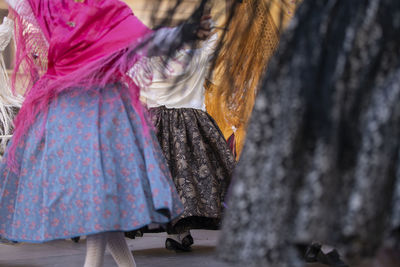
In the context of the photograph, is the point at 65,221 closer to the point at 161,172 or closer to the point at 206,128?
the point at 161,172

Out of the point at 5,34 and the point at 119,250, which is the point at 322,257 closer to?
the point at 119,250

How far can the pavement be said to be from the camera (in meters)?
3.51

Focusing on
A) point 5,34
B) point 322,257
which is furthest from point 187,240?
point 5,34

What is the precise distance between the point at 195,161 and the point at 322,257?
1.10 metres

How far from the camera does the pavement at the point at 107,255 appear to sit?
351cm

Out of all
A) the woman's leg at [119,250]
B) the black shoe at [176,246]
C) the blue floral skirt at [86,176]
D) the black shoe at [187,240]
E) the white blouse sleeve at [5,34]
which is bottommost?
the black shoe at [176,246]

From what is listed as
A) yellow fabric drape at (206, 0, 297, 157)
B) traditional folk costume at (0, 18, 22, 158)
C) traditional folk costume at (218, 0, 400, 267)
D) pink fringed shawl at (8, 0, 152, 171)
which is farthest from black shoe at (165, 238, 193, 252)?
traditional folk costume at (218, 0, 400, 267)

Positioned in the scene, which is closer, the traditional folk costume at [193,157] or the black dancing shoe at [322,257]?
the black dancing shoe at [322,257]

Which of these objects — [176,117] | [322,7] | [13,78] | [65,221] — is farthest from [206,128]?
[322,7]

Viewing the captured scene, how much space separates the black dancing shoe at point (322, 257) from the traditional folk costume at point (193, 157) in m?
0.77

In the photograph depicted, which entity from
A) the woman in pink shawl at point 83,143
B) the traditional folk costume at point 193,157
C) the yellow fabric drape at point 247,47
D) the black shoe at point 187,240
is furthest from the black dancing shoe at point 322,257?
the yellow fabric drape at point 247,47

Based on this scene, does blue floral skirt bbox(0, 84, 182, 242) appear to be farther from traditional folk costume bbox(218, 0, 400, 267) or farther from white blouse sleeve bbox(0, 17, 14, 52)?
white blouse sleeve bbox(0, 17, 14, 52)

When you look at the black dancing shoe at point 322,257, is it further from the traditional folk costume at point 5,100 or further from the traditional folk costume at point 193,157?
the traditional folk costume at point 5,100

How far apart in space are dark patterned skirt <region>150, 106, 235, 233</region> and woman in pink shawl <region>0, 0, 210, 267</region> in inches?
53.1
